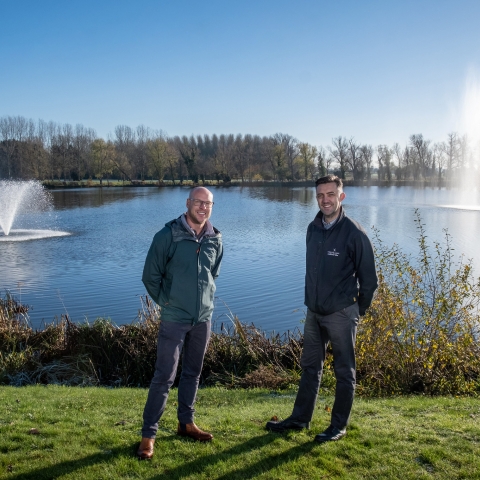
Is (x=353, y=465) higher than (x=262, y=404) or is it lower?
higher

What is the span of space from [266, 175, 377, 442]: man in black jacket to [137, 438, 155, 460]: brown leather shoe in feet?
4.08

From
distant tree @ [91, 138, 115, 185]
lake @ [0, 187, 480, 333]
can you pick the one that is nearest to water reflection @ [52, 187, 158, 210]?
distant tree @ [91, 138, 115, 185]

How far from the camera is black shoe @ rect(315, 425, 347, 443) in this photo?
460 cm

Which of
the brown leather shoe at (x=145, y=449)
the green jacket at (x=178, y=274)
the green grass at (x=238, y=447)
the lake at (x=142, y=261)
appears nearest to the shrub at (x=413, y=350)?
the green grass at (x=238, y=447)

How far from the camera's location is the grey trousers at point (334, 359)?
4.63 metres

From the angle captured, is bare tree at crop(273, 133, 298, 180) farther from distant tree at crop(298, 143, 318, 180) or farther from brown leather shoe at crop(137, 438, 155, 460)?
brown leather shoe at crop(137, 438, 155, 460)

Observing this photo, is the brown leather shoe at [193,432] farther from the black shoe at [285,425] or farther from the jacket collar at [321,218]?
the jacket collar at [321,218]

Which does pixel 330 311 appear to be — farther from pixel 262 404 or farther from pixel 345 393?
pixel 262 404

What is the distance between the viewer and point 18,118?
113188 millimetres

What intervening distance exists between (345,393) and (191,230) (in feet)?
6.91

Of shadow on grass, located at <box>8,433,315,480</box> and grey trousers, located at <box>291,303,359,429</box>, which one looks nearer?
shadow on grass, located at <box>8,433,315,480</box>

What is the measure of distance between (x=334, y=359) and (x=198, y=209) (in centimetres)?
189

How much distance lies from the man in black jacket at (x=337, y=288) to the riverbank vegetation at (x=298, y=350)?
118 inches

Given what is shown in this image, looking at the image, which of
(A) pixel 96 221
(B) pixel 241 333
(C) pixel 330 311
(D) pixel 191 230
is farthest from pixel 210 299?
(A) pixel 96 221
